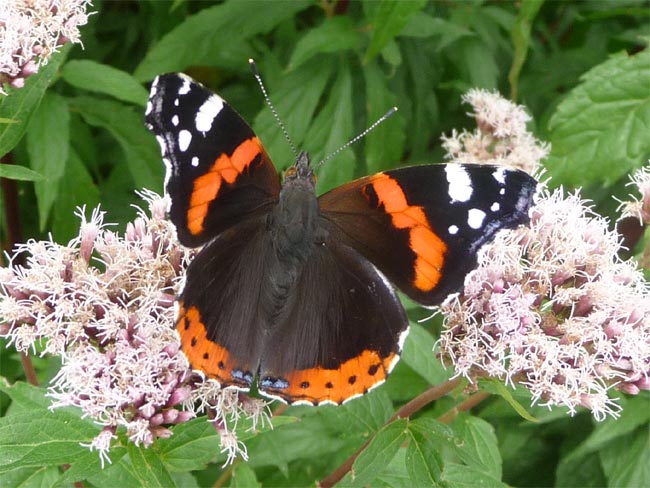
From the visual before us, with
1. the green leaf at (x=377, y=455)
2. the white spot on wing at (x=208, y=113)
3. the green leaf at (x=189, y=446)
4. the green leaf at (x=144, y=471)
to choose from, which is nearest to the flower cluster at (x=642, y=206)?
the green leaf at (x=377, y=455)

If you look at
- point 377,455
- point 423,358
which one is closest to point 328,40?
point 423,358

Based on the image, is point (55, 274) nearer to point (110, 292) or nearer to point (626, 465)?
point (110, 292)

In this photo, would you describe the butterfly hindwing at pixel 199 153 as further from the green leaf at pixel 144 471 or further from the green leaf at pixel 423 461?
the green leaf at pixel 423 461

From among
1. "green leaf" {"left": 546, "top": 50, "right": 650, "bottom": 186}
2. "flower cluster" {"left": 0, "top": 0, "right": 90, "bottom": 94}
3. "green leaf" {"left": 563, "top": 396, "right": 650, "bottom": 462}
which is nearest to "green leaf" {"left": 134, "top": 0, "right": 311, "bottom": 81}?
"flower cluster" {"left": 0, "top": 0, "right": 90, "bottom": 94}

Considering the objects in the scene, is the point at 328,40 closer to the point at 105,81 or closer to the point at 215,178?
the point at 105,81

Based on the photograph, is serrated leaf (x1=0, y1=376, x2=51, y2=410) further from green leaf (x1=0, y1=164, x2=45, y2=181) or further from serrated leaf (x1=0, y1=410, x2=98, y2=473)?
green leaf (x1=0, y1=164, x2=45, y2=181)

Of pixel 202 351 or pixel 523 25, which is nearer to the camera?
pixel 202 351
